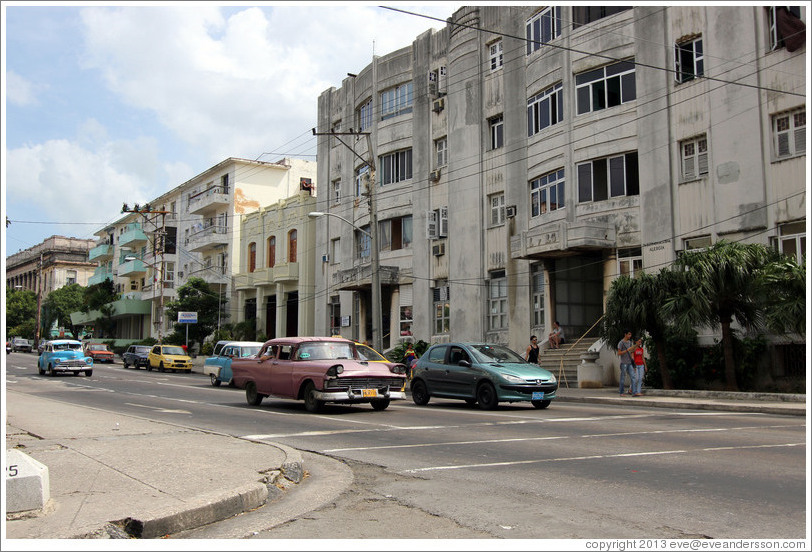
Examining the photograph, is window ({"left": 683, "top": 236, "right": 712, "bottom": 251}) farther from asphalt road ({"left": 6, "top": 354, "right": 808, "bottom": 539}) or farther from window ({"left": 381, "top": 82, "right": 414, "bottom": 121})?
window ({"left": 381, "top": 82, "right": 414, "bottom": 121})

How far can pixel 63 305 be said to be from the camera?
295 ft

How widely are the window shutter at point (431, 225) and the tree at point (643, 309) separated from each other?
1423cm

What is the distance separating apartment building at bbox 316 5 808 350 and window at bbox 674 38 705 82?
0.22ft

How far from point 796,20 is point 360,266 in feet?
76.7

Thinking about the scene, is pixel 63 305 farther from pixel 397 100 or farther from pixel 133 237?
pixel 397 100

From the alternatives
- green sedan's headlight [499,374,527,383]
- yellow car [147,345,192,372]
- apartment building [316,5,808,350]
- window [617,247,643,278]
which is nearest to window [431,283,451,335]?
apartment building [316,5,808,350]

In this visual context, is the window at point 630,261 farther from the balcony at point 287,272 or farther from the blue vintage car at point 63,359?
the blue vintage car at point 63,359

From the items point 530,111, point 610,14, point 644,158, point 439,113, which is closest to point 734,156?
point 644,158

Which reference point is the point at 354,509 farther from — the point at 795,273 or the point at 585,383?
the point at 585,383

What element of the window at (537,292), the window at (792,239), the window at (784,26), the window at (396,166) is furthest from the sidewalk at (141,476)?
the window at (396,166)

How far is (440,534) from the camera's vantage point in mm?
6070

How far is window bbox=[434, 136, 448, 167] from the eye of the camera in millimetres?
37062

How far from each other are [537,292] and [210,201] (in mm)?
35648

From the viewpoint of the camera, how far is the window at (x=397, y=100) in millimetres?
39450
